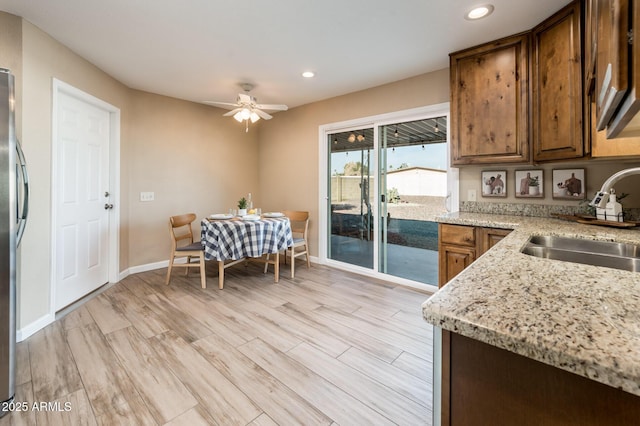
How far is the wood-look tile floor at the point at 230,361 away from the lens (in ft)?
5.08

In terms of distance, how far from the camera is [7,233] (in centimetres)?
151

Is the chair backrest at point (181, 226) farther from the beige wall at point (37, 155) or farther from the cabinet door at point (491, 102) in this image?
the cabinet door at point (491, 102)

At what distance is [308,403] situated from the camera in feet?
5.29

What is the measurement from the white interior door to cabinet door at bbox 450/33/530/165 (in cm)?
374

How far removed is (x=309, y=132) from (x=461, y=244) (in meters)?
2.85

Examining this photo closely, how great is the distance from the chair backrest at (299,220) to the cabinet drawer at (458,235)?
2061 mm

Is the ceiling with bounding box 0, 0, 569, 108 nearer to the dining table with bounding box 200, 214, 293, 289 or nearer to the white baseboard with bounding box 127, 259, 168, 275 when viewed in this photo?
the dining table with bounding box 200, 214, 293, 289

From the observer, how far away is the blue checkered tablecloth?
10.7 ft

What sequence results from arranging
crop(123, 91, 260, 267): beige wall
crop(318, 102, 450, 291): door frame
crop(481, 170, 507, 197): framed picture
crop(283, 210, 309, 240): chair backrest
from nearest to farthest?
crop(481, 170, 507, 197): framed picture → crop(318, 102, 450, 291): door frame → crop(123, 91, 260, 267): beige wall → crop(283, 210, 309, 240): chair backrest

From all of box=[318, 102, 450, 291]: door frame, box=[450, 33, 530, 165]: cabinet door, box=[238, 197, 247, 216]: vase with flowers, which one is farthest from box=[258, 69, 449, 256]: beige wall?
box=[238, 197, 247, 216]: vase with flowers

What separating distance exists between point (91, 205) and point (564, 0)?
4641 millimetres

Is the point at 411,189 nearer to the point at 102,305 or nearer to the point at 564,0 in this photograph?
the point at 564,0

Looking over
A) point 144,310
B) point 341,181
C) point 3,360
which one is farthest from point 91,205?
point 341,181

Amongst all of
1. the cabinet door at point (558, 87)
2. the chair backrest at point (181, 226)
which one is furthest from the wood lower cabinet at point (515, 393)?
the chair backrest at point (181, 226)
